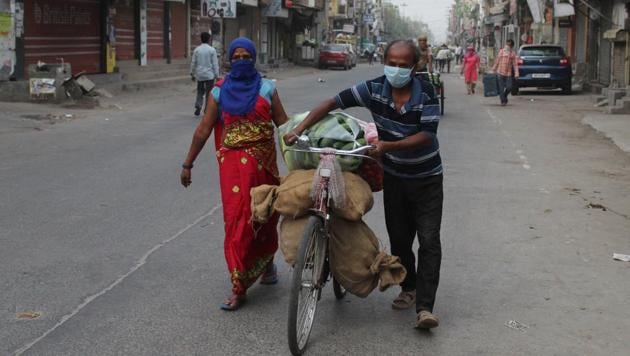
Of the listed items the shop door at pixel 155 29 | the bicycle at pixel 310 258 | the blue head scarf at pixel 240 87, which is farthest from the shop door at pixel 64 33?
the bicycle at pixel 310 258

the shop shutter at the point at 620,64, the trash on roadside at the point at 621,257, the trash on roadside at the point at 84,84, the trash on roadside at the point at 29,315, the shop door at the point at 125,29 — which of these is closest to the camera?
the trash on roadside at the point at 29,315

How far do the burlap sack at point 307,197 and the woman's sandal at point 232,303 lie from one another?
0.80 meters

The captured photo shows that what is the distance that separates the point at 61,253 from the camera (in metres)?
6.63

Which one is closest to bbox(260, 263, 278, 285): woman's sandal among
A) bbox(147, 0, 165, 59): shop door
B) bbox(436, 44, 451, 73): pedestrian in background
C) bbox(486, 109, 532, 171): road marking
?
bbox(486, 109, 532, 171): road marking

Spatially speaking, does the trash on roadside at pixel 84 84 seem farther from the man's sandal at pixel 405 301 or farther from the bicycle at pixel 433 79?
the man's sandal at pixel 405 301

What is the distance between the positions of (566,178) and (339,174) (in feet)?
22.7

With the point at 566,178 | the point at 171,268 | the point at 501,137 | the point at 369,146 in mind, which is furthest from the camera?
the point at 501,137

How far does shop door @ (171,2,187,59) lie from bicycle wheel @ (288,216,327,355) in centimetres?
3156

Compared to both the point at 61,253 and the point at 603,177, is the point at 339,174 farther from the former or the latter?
the point at 603,177

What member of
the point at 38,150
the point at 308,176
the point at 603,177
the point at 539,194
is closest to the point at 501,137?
the point at 603,177

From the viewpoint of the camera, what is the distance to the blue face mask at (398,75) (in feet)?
15.4

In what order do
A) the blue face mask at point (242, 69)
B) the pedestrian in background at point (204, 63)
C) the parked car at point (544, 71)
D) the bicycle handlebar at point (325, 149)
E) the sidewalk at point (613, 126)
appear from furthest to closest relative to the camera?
the parked car at point (544, 71)
the pedestrian in background at point (204, 63)
the sidewalk at point (613, 126)
the blue face mask at point (242, 69)
the bicycle handlebar at point (325, 149)

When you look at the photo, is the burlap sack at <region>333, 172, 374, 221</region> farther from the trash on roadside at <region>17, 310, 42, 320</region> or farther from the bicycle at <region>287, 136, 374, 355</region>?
the trash on roadside at <region>17, 310, 42, 320</region>

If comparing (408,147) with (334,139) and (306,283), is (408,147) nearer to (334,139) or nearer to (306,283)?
(334,139)
